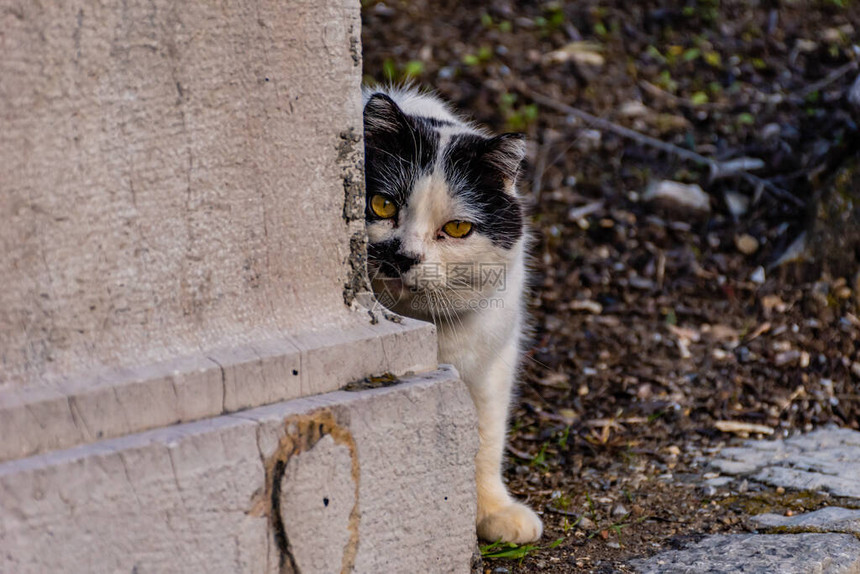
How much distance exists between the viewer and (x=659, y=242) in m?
A: 4.30

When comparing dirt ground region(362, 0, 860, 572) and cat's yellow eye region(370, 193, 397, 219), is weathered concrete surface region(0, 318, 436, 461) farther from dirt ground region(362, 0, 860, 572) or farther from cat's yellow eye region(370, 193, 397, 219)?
dirt ground region(362, 0, 860, 572)

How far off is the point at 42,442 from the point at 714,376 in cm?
268

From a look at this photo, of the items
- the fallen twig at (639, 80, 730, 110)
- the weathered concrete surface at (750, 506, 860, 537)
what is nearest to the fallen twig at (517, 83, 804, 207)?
the fallen twig at (639, 80, 730, 110)

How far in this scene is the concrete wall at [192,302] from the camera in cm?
136

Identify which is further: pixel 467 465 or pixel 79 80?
pixel 467 465

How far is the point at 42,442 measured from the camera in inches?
54.1

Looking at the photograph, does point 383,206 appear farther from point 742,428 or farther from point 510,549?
point 742,428

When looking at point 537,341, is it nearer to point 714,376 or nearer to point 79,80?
point 714,376

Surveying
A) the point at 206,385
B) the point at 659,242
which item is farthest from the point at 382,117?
the point at 659,242

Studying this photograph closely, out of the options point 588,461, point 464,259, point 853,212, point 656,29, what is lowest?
point 588,461

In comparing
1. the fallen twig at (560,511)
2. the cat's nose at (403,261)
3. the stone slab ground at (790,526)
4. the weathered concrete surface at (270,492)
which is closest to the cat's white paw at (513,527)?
the fallen twig at (560,511)

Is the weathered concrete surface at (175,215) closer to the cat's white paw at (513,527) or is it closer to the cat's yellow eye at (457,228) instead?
the cat's yellow eye at (457,228)

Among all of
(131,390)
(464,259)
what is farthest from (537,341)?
(131,390)

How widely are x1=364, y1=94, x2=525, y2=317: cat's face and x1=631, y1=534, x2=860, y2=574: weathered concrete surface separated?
0.84 meters
